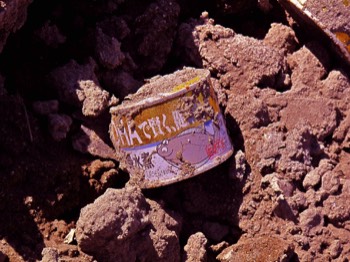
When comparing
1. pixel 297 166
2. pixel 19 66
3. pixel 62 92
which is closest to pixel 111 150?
pixel 62 92

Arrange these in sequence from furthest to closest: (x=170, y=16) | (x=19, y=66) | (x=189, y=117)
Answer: (x=170, y=16) → (x=19, y=66) → (x=189, y=117)

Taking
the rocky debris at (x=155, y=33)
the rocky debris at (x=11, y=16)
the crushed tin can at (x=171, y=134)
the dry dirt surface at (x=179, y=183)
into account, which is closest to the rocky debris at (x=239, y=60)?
the dry dirt surface at (x=179, y=183)

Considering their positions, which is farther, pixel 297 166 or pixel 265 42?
pixel 265 42

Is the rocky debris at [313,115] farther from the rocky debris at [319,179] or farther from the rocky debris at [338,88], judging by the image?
the rocky debris at [319,179]

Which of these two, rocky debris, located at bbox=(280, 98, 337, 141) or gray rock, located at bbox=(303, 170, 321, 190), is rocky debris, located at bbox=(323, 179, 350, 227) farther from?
rocky debris, located at bbox=(280, 98, 337, 141)

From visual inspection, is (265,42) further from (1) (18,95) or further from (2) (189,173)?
(1) (18,95)

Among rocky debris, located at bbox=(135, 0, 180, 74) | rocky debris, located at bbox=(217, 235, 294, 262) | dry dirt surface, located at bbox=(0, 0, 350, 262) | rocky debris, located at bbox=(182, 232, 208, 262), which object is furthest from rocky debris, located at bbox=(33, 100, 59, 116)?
rocky debris, located at bbox=(217, 235, 294, 262)

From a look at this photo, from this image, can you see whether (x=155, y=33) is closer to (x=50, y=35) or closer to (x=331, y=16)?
(x=50, y=35)
